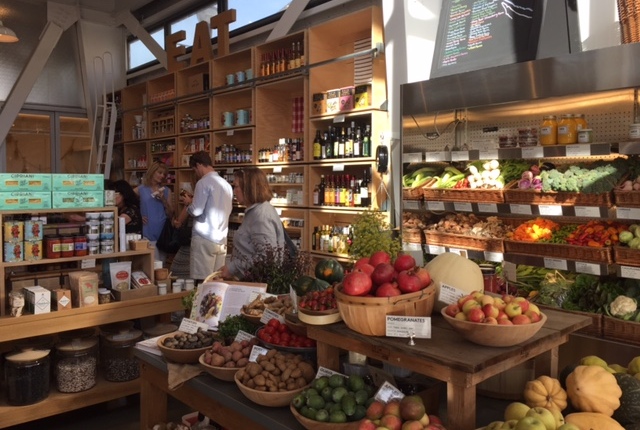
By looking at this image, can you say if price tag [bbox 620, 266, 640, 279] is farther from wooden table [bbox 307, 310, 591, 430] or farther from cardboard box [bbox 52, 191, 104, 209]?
cardboard box [bbox 52, 191, 104, 209]

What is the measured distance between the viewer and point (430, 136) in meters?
5.00

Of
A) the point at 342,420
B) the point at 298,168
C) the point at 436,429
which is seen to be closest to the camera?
the point at 436,429

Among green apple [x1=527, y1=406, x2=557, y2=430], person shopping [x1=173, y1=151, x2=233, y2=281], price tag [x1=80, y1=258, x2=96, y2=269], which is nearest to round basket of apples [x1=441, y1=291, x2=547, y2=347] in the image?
green apple [x1=527, y1=406, x2=557, y2=430]

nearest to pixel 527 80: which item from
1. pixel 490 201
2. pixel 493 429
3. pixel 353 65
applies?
pixel 490 201

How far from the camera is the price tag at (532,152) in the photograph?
3797 millimetres

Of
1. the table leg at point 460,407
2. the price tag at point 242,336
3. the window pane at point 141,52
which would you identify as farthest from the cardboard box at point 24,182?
the window pane at point 141,52

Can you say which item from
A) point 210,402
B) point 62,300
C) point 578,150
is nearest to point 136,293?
point 62,300

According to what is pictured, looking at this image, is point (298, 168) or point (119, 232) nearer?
point (119, 232)

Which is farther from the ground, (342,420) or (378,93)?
(378,93)

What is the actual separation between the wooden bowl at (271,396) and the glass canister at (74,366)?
2119 millimetres

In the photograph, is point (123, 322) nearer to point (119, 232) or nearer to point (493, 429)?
point (119, 232)

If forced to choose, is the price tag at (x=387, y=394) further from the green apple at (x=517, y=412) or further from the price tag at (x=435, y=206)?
the price tag at (x=435, y=206)

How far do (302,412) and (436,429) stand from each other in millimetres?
465

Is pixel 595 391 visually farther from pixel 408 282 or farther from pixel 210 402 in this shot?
pixel 210 402
